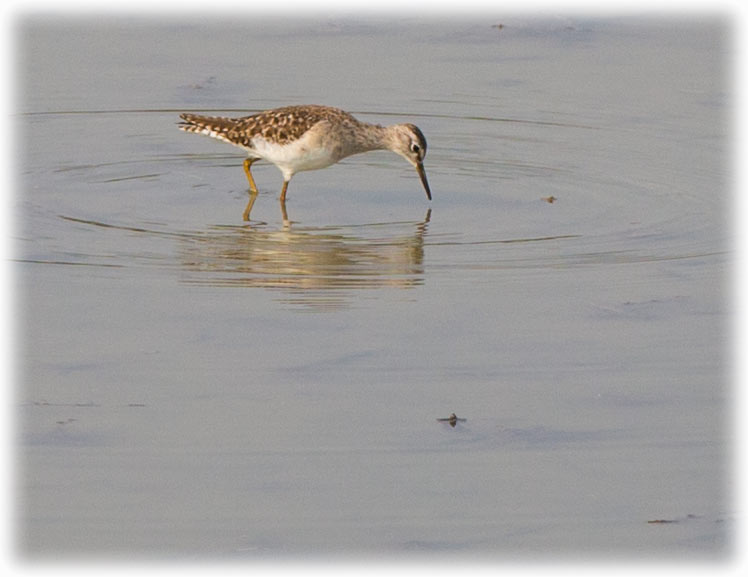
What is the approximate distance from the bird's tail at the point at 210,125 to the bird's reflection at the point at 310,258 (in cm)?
170

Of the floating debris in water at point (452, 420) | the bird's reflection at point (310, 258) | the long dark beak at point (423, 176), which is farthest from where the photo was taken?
the long dark beak at point (423, 176)

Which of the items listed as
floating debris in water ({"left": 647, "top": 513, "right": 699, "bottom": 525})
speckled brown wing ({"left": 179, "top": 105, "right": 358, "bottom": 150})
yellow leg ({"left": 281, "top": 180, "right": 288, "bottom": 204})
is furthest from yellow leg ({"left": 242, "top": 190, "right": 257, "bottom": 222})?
floating debris in water ({"left": 647, "top": 513, "right": 699, "bottom": 525})

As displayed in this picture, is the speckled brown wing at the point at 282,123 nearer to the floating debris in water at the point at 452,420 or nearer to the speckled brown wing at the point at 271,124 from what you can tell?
the speckled brown wing at the point at 271,124

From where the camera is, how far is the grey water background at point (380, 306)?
23.1 ft

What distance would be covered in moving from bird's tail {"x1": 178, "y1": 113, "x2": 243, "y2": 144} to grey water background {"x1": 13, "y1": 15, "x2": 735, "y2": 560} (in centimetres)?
40

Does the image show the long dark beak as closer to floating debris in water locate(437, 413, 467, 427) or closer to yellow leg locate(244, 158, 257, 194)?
yellow leg locate(244, 158, 257, 194)

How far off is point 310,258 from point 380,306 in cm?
131

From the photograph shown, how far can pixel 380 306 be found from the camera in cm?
993

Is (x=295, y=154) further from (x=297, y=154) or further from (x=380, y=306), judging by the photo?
(x=380, y=306)

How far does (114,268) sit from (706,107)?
741cm

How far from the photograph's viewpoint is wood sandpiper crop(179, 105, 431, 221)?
1302 cm

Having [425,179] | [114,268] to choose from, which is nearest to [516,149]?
[425,179]

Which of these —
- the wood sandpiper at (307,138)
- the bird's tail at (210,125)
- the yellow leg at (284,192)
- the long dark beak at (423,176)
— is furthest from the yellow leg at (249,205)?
the long dark beak at (423,176)

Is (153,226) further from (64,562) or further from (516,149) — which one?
(64,562)
